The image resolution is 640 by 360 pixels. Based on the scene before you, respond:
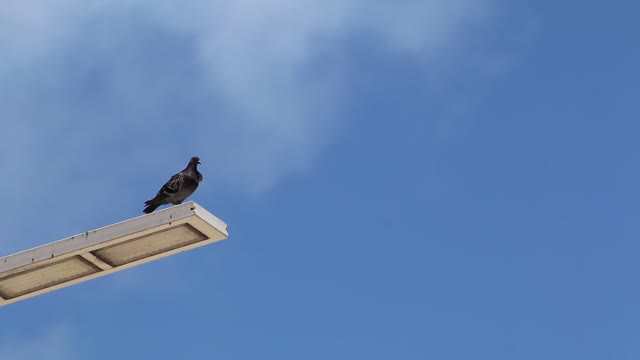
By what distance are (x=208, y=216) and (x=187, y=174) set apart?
17.1 ft

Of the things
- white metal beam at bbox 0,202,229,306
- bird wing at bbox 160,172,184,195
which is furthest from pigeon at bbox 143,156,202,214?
white metal beam at bbox 0,202,229,306

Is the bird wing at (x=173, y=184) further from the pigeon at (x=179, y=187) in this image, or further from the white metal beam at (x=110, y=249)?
the white metal beam at (x=110, y=249)

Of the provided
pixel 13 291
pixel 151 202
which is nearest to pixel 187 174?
pixel 151 202

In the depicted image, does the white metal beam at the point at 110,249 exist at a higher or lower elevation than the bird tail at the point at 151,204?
lower

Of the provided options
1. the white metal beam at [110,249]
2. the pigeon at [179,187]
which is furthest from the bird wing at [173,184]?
the white metal beam at [110,249]

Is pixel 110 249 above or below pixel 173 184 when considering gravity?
below

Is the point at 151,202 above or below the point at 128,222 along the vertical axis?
above

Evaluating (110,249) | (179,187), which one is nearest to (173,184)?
(179,187)

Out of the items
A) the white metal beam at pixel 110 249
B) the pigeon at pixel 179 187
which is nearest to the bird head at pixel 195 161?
the pigeon at pixel 179 187

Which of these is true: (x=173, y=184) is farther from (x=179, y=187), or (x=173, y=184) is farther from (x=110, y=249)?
(x=110, y=249)

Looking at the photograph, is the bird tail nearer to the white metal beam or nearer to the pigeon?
Result: the pigeon

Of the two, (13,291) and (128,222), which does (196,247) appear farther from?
(13,291)

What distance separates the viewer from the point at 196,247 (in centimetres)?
743

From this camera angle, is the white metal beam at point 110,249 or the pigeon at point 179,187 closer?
the white metal beam at point 110,249
